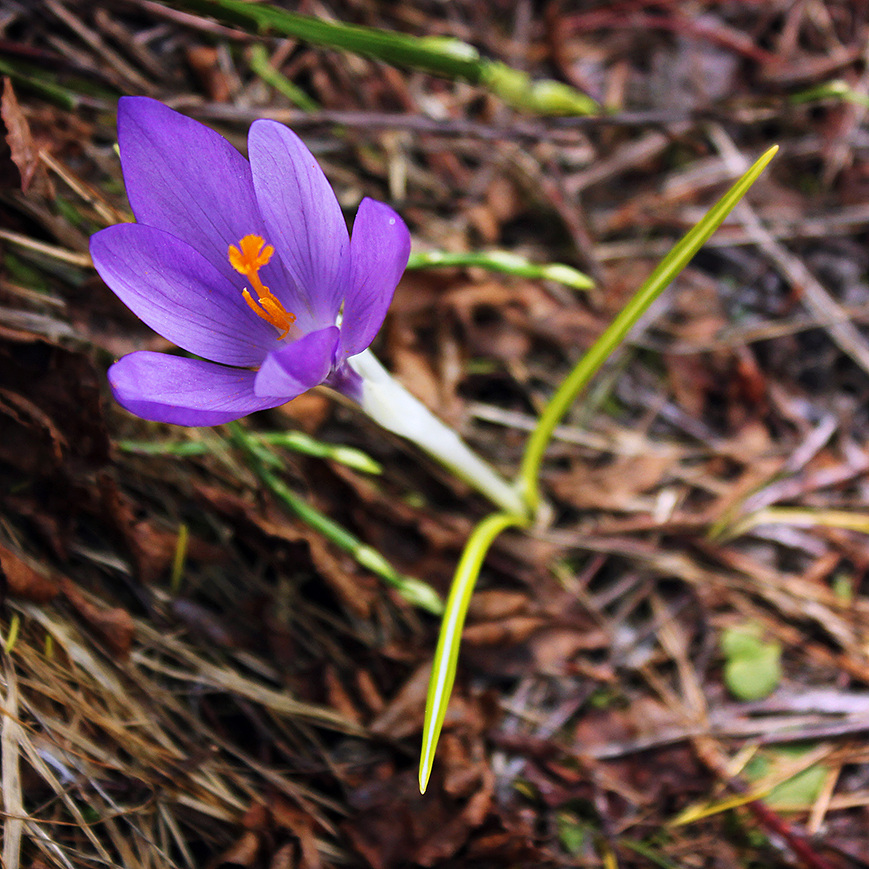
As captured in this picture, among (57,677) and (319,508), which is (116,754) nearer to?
(57,677)

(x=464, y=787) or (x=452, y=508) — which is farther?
(x=452, y=508)

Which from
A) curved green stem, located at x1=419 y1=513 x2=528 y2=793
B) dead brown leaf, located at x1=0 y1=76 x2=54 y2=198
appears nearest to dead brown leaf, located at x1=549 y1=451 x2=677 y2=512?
curved green stem, located at x1=419 y1=513 x2=528 y2=793

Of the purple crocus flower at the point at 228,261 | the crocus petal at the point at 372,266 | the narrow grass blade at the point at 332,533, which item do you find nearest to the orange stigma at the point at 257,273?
the purple crocus flower at the point at 228,261

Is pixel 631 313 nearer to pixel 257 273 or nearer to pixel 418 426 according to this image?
pixel 418 426

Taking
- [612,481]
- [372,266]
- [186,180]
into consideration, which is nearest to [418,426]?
[372,266]

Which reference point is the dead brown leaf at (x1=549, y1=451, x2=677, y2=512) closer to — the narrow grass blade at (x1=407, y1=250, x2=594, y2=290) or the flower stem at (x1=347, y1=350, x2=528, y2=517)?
the flower stem at (x1=347, y1=350, x2=528, y2=517)

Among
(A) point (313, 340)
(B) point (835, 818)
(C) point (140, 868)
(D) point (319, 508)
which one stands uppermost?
(A) point (313, 340)

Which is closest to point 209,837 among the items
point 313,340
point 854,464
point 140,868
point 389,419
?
point 140,868
